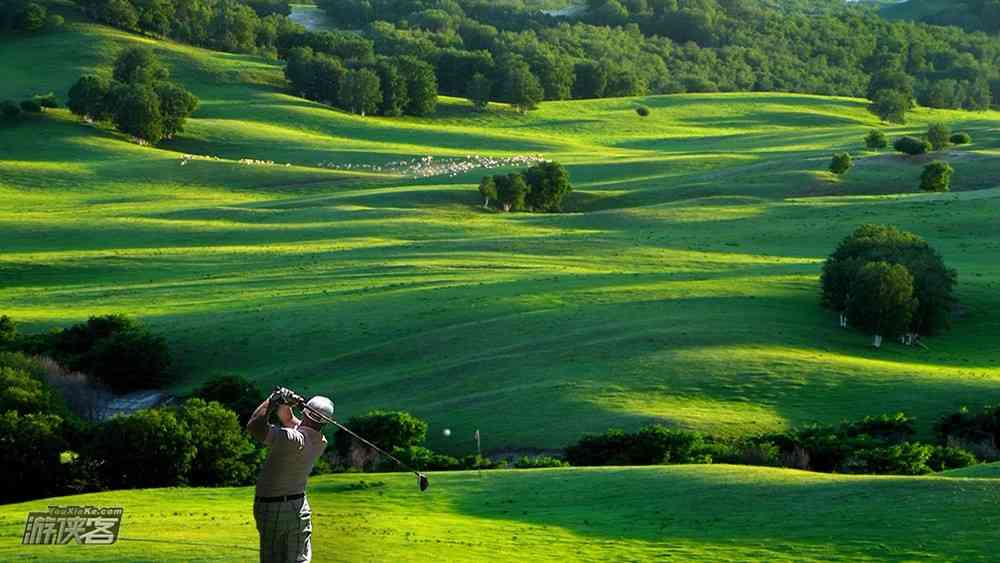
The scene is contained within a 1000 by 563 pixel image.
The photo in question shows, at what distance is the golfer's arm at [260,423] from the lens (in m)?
17.2

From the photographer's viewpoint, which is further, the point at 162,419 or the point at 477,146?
the point at 477,146

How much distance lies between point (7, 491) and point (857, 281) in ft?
115

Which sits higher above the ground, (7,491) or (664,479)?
(664,479)

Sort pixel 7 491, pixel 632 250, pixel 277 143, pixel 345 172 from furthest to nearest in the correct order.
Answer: pixel 277 143 → pixel 345 172 → pixel 632 250 → pixel 7 491

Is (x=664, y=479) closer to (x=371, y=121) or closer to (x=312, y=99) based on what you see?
(x=371, y=121)

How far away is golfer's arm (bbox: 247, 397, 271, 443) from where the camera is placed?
56.5 ft

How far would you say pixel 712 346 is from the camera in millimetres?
56469

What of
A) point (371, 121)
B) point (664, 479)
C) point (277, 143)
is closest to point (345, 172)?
point (277, 143)

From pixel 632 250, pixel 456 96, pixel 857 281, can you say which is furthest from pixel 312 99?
pixel 857 281

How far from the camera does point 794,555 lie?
2816 centimetres

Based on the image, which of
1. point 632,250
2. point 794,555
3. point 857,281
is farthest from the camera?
point 632,250

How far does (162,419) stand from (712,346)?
22763mm

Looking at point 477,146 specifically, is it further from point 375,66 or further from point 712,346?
point 712,346

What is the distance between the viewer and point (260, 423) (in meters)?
17.3
